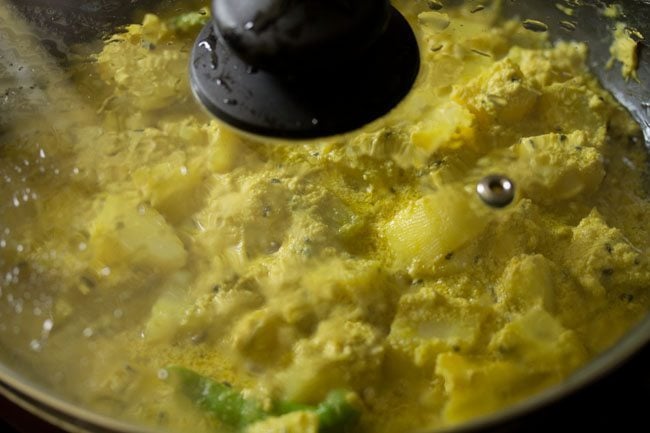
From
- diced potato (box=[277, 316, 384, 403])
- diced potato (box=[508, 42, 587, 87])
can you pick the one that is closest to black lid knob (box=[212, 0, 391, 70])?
diced potato (box=[277, 316, 384, 403])

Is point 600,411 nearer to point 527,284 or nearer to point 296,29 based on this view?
point 527,284

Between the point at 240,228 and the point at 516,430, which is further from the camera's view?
the point at 240,228

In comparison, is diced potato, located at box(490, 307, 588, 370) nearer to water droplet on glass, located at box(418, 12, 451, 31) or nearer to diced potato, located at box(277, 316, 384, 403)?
diced potato, located at box(277, 316, 384, 403)

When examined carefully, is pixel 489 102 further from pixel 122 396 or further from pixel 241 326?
pixel 122 396

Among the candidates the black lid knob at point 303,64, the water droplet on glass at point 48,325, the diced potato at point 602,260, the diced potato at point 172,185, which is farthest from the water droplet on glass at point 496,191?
the water droplet on glass at point 48,325

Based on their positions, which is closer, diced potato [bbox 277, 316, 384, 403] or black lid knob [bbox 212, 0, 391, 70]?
black lid knob [bbox 212, 0, 391, 70]

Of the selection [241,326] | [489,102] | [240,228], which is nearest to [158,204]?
[240,228]
